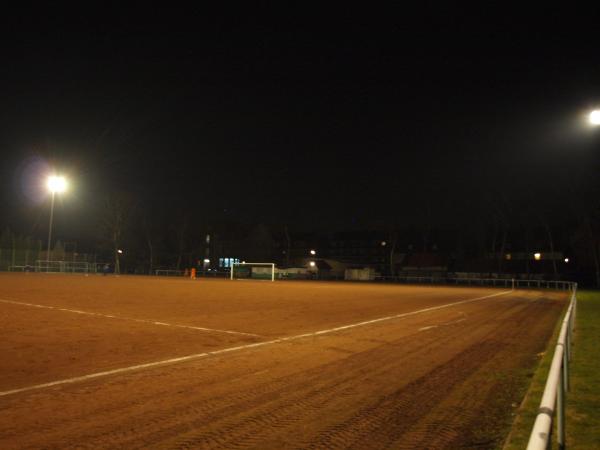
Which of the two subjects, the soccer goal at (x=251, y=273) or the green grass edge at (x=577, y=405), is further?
the soccer goal at (x=251, y=273)

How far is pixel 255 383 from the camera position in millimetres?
7148

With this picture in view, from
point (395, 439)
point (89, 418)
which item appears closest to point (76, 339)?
point (89, 418)

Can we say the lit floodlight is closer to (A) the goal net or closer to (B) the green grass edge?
(B) the green grass edge

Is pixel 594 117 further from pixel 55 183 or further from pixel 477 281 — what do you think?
pixel 477 281

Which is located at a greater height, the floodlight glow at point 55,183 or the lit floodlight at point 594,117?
the floodlight glow at point 55,183

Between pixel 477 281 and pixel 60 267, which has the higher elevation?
pixel 477 281

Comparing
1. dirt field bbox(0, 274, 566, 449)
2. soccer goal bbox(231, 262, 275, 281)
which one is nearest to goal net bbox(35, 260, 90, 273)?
soccer goal bbox(231, 262, 275, 281)

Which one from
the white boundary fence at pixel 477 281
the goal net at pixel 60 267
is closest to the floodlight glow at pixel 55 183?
the goal net at pixel 60 267

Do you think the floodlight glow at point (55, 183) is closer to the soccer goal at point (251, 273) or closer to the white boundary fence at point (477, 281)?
the soccer goal at point (251, 273)

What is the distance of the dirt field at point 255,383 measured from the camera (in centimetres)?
500

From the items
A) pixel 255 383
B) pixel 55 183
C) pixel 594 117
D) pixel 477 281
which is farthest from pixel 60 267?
pixel 594 117

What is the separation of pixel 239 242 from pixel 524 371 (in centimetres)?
9557

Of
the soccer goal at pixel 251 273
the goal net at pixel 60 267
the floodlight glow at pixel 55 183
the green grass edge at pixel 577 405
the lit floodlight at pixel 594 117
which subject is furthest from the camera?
the goal net at pixel 60 267

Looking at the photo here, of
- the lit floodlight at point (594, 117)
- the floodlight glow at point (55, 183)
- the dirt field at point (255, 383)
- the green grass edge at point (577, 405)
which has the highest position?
the floodlight glow at point (55, 183)
